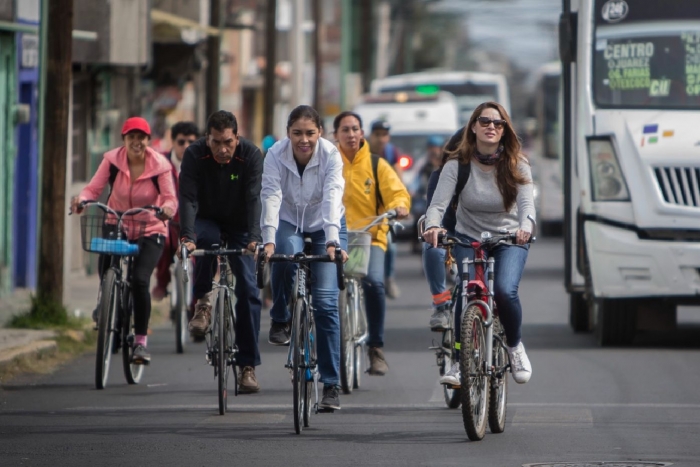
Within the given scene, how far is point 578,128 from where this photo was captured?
533 inches

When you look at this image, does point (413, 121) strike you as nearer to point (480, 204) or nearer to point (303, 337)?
point (480, 204)

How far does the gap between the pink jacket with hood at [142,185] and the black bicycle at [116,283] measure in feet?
0.41

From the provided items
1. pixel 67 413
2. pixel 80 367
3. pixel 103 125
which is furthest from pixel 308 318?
pixel 103 125

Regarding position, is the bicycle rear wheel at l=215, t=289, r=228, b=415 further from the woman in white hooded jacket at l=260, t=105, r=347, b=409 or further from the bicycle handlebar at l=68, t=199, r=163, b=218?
the bicycle handlebar at l=68, t=199, r=163, b=218

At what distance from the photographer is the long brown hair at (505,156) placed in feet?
28.8

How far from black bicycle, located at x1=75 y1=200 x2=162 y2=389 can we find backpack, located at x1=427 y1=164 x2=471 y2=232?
2.18 metres

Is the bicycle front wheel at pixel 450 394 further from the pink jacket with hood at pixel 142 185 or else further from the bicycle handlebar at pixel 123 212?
the pink jacket with hood at pixel 142 185

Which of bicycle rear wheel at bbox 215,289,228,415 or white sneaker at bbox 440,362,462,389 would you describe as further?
bicycle rear wheel at bbox 215,289,228,415

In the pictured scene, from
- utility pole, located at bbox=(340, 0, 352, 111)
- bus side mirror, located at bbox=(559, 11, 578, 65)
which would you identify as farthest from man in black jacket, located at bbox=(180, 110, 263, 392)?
utility pole, located at bbox=(340, 0, 352, 111)

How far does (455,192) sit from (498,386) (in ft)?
3.55

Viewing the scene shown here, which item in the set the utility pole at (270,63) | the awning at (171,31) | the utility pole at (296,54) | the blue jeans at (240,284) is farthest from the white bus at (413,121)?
the blue jeans at (240,284)

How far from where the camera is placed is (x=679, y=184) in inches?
509

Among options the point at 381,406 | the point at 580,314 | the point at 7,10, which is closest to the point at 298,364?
the point at 381,406

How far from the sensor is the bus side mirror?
13.7m
